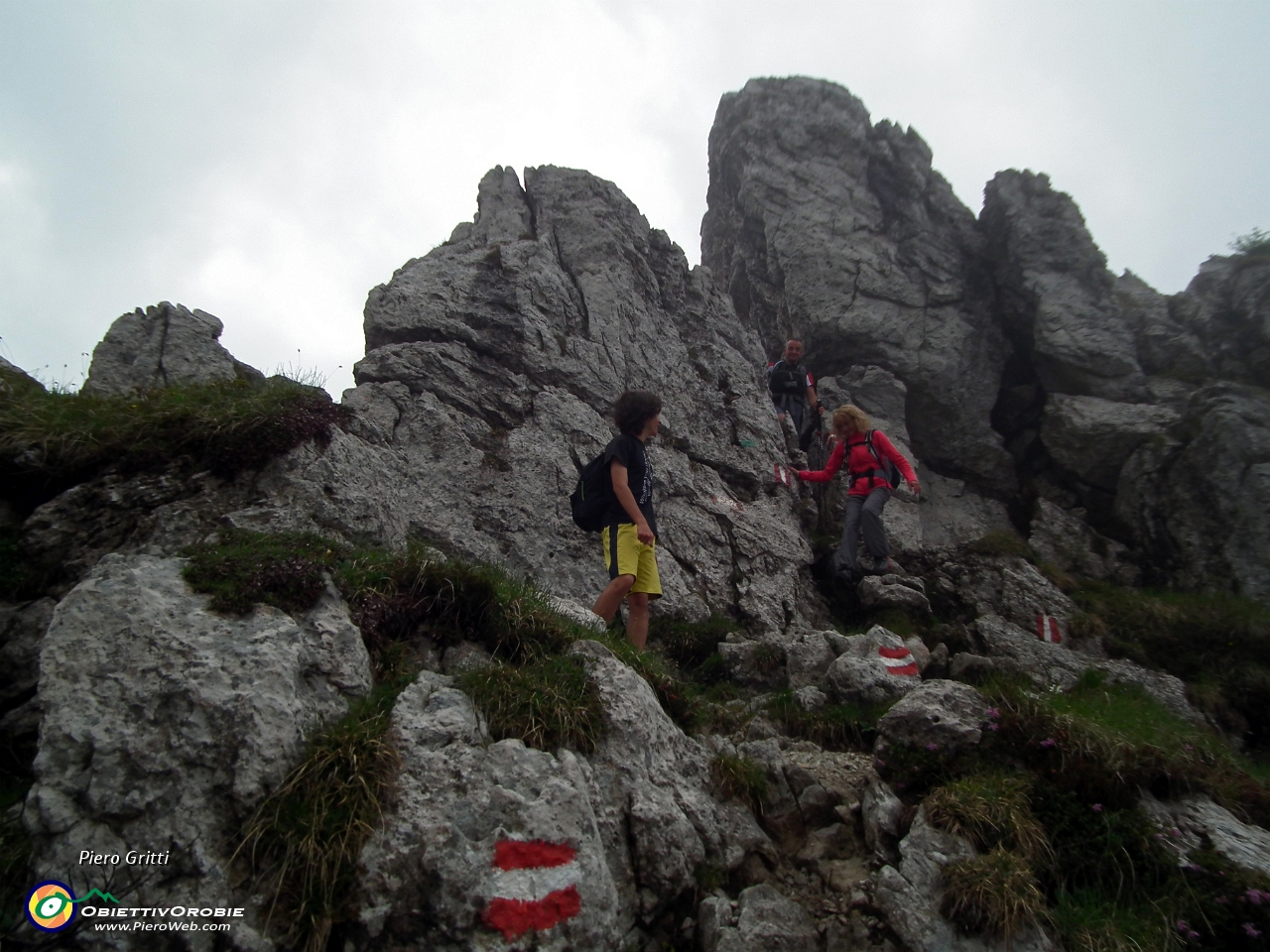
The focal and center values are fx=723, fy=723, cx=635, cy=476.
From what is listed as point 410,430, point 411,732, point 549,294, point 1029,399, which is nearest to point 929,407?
point 1029,399

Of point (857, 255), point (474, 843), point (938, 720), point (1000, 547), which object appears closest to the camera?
point (474, 843)

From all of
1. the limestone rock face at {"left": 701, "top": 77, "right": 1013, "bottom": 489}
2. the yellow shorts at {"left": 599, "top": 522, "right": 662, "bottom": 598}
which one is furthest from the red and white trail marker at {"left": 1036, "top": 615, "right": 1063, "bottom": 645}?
the yellow shorts at {"left": 599, "top": 522, "right": 662, "bottom": 598}

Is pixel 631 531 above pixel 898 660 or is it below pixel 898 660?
above

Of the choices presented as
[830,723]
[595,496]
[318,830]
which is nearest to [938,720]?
[830,723]

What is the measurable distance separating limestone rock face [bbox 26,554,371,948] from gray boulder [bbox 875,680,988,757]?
553cm

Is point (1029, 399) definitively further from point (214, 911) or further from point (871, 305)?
point (214, 911)

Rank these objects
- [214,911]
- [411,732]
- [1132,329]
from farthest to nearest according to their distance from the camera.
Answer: [1132,329], [411,732], [214,911]

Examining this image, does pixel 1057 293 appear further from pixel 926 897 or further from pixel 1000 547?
pixel 926 897

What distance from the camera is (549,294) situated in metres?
17.2

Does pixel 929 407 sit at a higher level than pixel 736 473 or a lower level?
higher

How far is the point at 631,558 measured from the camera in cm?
936

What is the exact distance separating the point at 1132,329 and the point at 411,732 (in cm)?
2510

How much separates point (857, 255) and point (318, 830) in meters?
25.1

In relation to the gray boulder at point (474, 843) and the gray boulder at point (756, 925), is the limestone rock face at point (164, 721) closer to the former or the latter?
the gray boulder at point (474, 843)
